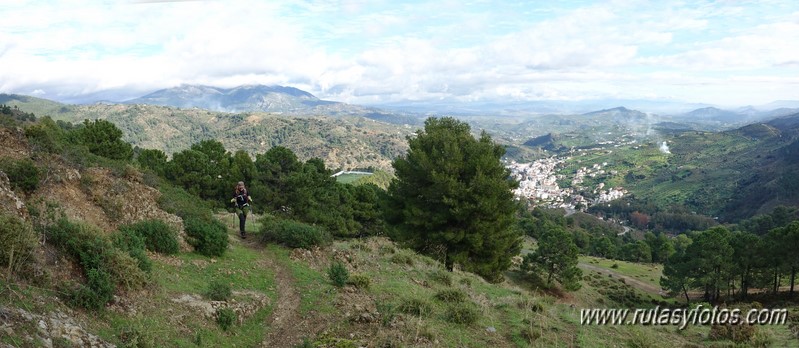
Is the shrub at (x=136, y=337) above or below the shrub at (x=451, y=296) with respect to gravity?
above

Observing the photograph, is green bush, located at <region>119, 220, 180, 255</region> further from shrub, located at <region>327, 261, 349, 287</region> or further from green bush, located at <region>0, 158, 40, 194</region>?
shrub, located at <region>327, 261, 349, 287</region>

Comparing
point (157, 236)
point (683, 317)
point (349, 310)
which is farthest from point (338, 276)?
point (683, 317)

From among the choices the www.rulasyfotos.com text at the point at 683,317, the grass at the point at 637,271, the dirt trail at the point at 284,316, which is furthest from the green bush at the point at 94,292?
the grass at the point at 637,271

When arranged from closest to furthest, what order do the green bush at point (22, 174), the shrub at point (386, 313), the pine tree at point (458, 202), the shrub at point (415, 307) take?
the shrub at point (386, 313) → the green bush at point (22, 174) → the shrub at point (415, 307) → the pine tree at point (458, 202)

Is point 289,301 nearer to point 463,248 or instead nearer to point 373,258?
point 373,258

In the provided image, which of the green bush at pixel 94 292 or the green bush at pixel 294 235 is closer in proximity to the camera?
the green bush at pixel 94 292

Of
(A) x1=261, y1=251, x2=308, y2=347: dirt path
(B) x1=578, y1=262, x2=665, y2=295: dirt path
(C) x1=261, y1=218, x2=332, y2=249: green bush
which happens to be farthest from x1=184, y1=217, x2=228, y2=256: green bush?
(B) x1=578, y1=262, x2=665, y2=295: dirt path

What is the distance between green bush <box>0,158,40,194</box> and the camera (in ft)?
33.6

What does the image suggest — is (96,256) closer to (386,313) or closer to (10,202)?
(10,202)

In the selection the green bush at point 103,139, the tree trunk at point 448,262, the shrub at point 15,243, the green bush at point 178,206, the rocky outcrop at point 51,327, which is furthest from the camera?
the green bush at point 103,139

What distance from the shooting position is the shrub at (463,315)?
10.2m

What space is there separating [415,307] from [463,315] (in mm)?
1211

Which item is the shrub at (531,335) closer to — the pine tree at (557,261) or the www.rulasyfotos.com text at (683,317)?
the www.rulasyfotos.com text at (683,317)

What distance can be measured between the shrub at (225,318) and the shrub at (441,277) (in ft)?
26.6
